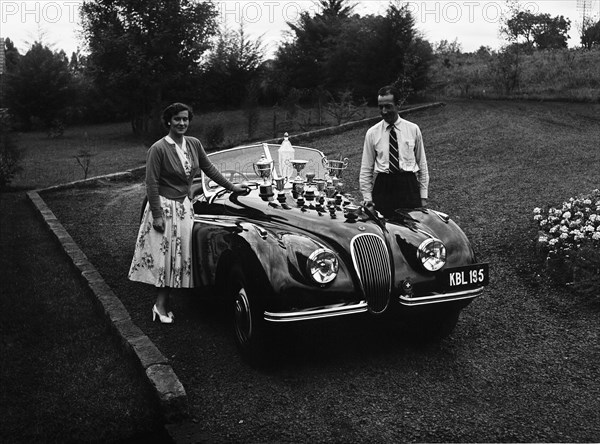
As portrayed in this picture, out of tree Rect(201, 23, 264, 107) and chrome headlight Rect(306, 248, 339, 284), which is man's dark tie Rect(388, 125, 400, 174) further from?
tree Rect(201, 23, 264, 107)

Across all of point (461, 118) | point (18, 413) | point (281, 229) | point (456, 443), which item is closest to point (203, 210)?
point (281, 229)

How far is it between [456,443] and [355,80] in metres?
22.9

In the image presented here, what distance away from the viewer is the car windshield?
6074 millimetres

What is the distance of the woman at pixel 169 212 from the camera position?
17.3ft

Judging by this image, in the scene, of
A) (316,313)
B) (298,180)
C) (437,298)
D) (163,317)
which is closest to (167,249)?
(163,317)

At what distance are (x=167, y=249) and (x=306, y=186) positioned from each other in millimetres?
1354

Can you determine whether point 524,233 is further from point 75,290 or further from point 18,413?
point 18,413

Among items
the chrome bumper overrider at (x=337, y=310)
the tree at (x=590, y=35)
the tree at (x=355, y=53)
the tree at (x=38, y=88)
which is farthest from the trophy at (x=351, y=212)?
the tree at (x=38, y=88)

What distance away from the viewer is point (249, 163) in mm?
6176

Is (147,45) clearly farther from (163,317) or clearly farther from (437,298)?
(437,298)

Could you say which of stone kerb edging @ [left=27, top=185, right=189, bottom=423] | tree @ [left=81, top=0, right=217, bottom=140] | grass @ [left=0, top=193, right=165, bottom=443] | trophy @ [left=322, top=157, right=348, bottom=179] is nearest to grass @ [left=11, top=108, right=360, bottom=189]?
tree @ [left=81, top=0, right=217, bottom=140]

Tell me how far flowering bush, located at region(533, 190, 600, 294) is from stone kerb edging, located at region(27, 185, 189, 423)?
13.4 ft

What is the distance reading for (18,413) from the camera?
390cm

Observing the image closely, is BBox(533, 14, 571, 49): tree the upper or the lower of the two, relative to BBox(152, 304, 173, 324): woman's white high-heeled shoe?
upper
